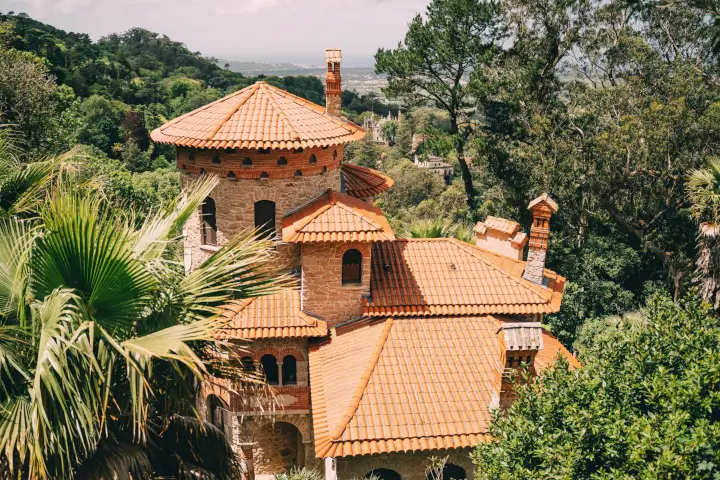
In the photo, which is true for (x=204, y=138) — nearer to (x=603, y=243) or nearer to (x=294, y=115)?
(x=294, y=115)

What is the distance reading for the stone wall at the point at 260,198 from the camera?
13.8 metres

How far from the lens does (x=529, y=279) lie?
1498 cm

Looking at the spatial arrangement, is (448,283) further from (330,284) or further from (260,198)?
(260,198)

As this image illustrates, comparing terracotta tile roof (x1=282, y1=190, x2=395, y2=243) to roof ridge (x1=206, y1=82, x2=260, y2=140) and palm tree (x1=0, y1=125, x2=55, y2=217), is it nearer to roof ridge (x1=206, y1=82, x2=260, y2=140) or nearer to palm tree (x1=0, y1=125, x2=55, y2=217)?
roof ridge (x1=206, y1=82, x2=260, y2=140)

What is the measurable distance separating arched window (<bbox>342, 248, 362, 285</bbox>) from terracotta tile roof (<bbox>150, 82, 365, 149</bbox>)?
9.07ft

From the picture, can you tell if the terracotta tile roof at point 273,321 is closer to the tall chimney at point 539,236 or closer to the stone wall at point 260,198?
the stone wall at point 260,198

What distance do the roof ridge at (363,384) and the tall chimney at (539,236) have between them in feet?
13.5

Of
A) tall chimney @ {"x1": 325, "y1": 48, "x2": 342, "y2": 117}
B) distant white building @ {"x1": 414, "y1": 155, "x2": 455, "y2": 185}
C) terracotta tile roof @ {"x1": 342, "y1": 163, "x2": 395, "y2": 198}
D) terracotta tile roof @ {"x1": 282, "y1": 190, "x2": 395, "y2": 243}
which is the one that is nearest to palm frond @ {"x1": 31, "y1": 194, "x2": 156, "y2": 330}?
terracotta tile roof @ {"x1": 282, "y1": 190, "x2": 395, "y2": 243}

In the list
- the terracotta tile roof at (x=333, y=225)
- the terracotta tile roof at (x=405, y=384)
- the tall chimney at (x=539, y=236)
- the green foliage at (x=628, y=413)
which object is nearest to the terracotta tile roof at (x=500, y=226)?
the tall chimney at (x=539, y=236)

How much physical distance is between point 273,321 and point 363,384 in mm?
2943

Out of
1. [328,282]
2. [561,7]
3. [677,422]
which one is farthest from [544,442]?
[561,7]

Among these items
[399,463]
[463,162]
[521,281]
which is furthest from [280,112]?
[463,162]

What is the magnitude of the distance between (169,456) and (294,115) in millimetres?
9937

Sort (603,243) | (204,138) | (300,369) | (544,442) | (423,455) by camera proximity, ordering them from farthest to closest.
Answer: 1. (603,243)
2. (300,369)
3. (204,138)
4. (423,455)
5. (544,442)
